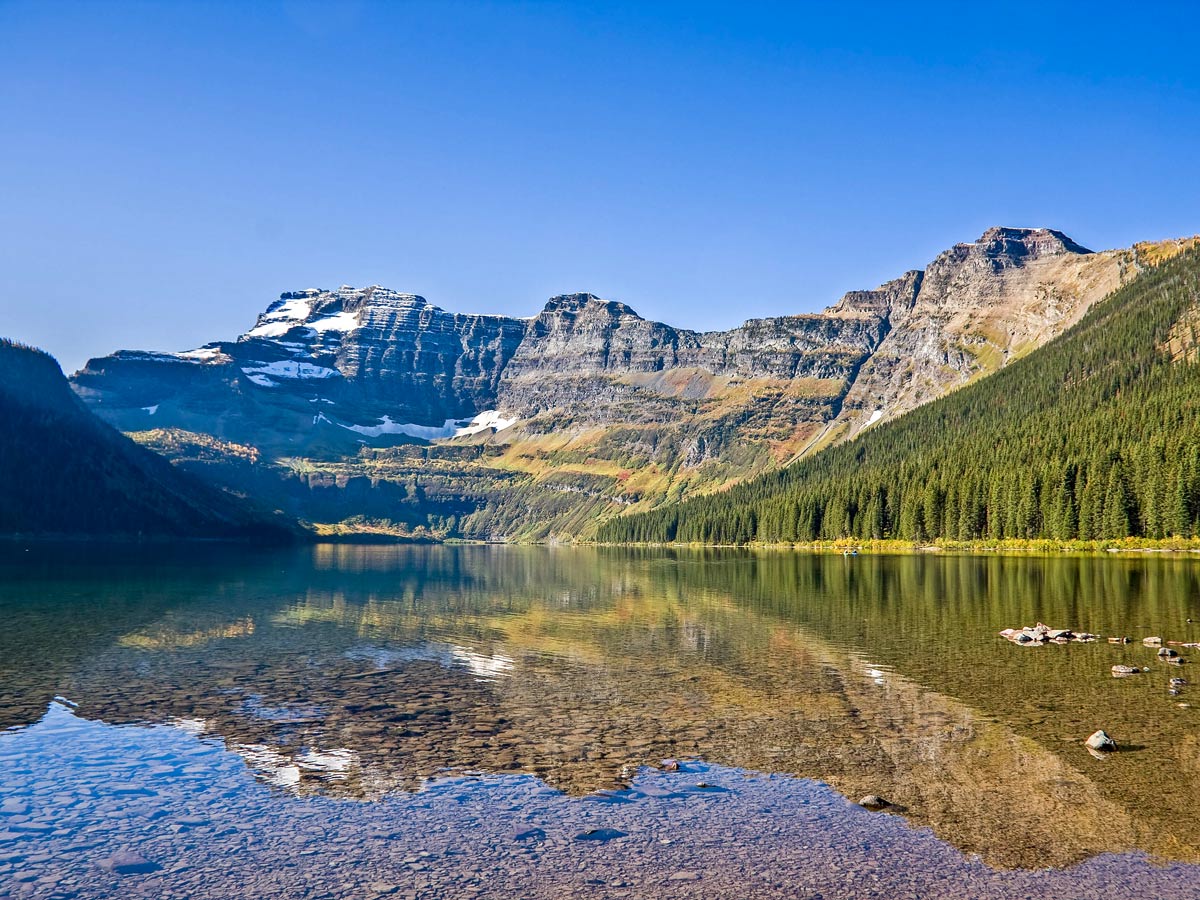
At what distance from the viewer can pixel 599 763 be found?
87.1ft

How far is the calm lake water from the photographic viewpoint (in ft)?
61.2

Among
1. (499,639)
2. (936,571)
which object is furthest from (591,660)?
(936,571)

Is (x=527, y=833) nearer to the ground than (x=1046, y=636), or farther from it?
nearer to the ground

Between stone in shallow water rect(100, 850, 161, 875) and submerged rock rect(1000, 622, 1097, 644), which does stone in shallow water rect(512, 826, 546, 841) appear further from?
submerged rock rect(1000, 622, 1097, 644)

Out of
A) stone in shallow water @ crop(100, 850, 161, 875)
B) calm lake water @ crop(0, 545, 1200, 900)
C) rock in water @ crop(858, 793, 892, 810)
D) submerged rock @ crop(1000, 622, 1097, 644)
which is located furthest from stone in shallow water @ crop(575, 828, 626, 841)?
submerged rock @ crop(1000, 622, 1097, 644)

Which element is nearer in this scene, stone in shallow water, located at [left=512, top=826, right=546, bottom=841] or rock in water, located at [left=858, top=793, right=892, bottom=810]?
Result: stone in shallow water, located at [left=512, top=826, right=546, bottom=841]

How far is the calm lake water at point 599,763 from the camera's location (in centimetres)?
1866

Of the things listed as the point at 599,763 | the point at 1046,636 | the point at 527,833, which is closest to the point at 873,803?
the point at 599,763

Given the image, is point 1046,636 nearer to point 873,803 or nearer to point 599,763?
point 873,803

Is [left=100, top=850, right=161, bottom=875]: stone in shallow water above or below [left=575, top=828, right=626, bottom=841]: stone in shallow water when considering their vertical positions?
below

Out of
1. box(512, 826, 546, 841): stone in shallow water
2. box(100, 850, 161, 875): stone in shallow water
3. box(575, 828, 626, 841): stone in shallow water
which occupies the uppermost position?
box(575, 828, 626, 841): stone in shallow water

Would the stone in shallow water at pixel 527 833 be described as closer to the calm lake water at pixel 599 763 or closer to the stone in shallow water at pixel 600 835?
the calm lake water at pixel 599 763

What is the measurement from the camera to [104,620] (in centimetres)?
6450

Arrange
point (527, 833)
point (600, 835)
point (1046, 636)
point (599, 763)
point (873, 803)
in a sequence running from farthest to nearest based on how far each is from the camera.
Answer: point (1046, 636), point (599, 763), point (873, 803), point (527, 833), point (600, 835)
